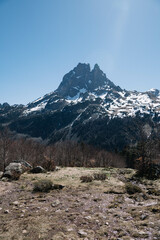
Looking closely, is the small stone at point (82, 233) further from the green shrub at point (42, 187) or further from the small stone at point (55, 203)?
the green shrub at point (42, 187)

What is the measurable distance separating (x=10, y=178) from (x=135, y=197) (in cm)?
1542

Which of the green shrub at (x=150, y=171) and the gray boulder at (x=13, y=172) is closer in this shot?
the gray boulder at (x=13, y=172)

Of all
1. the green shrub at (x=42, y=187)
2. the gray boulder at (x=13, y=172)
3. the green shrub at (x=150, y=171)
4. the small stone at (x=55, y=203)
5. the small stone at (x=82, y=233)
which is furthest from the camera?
the green shrub at (x=150, y=171)

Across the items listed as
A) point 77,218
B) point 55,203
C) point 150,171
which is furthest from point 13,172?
point 150,171

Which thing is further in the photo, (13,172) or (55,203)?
(13,172)

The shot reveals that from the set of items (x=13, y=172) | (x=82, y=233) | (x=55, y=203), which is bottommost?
(x=13, y=172)

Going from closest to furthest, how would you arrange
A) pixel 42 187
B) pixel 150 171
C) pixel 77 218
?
pixel 77 218
pixel 42 187
pixel 150 171

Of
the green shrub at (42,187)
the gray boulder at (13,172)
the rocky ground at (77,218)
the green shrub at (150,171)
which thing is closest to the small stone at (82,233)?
the rocky ground at (77,218)

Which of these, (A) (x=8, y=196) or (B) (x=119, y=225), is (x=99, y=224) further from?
(A) (x=8, y=196)

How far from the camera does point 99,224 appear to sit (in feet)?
26.6

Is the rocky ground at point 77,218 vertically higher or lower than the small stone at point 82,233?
lower

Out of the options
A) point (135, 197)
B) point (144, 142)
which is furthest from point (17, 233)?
point (144, 142)

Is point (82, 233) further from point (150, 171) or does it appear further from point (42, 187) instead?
point (150, 171)

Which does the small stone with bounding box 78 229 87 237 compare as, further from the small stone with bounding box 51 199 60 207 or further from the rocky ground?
the small stone with bounding box 51 199 60 207
